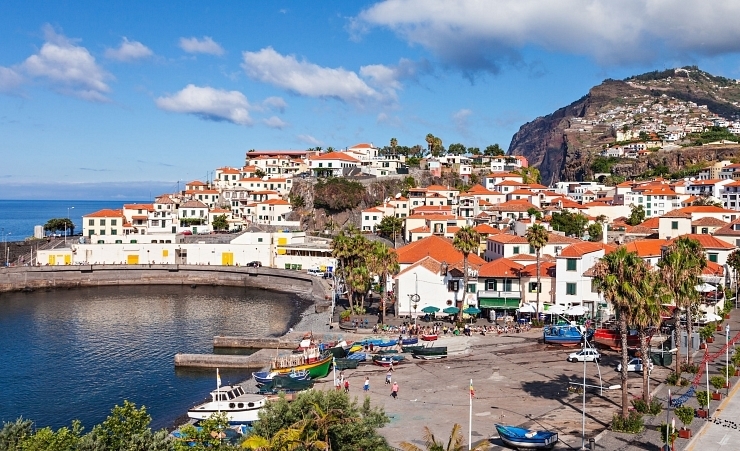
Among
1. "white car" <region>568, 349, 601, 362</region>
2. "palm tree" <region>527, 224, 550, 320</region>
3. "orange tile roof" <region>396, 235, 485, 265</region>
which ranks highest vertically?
"palm tree" <region>527, 224, 550, 320</region>

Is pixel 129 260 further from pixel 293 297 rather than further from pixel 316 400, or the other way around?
pixel 316 400

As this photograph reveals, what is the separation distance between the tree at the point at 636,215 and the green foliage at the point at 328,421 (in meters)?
89.4

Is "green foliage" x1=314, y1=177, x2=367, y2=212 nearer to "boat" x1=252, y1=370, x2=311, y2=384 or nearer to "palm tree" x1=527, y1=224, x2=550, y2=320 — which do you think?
"palm tree" x1=527, y1=224, x2=550, y2=320

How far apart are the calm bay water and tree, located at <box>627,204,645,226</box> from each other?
56.0 meters

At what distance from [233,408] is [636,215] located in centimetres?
8858

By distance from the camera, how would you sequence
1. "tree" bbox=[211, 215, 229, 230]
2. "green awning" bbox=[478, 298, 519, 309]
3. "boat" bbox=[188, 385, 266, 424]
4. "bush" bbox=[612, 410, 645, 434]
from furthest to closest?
"tree" bbox=[211, 215, 229, 230], "green awning" bbox=[478, 298, 519, 309], "boat" bbox=[188, 385, 266, 424], "bush" bbox=[612, 410, 645, 434]

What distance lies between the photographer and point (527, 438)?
87.9 ft

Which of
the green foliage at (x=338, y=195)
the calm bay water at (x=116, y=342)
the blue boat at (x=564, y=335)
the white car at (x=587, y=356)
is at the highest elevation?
the green foliage at (x=338, y=195)

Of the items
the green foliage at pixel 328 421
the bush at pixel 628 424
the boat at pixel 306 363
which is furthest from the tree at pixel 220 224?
the green foliage at pixel 328 421

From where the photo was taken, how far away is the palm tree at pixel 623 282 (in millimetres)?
28594

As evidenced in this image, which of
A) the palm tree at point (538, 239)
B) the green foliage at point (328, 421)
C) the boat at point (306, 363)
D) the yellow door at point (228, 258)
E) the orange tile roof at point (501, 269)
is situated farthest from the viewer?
the yellow door at point (228, 258)

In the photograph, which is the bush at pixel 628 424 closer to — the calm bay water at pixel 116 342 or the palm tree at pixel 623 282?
the palm tree at pixel 623 282

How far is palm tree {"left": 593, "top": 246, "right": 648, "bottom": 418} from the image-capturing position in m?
28.6

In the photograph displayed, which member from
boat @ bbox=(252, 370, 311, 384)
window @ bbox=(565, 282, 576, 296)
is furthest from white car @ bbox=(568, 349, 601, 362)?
boat @ bbox=(252, 370, 311, 384)
